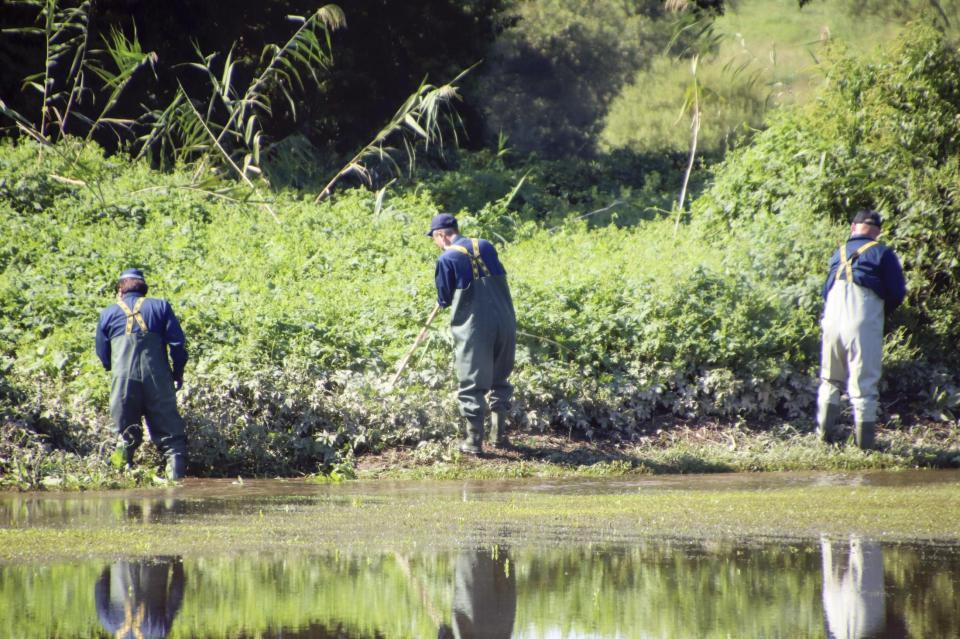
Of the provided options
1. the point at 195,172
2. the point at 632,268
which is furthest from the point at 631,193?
the point at 632,268

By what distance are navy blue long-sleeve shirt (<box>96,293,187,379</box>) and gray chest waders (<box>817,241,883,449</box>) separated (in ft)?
17.6

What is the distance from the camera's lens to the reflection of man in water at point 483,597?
4.86 metres

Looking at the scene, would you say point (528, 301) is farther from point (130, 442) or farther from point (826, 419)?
point (130, 442)

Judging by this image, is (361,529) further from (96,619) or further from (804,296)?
(804,296)

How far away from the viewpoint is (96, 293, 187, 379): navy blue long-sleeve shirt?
9609mm

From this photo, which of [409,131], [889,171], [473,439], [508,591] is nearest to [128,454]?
[473,439]

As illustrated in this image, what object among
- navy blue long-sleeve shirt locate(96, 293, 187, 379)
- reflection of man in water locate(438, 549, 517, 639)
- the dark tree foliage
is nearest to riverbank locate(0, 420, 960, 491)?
navy blue long-sleeve shirt locate(96, 293, 187, 379)

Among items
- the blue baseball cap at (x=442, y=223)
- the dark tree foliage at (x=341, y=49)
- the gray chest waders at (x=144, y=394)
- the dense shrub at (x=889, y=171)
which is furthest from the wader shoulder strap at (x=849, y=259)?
the dark tree foliage at (x=341, y=49)

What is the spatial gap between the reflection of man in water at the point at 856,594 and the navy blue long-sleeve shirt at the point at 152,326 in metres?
5.37

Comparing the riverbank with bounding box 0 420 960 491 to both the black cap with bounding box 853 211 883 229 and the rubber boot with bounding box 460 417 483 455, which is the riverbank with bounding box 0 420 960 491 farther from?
the black cap with bounding box 853 211 883 229

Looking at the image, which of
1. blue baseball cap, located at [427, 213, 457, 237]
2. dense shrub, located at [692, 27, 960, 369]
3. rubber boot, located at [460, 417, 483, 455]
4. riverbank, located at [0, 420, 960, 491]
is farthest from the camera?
dense shrub, located at [692, 27, 960, 369]

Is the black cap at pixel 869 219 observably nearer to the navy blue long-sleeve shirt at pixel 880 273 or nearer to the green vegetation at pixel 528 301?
the navy blue long-sleeve shirt at pixel 880 273

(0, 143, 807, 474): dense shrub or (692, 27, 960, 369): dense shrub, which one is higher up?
(692, 27, 960, 369): dense shrub

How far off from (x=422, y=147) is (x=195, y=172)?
7947 millimetres
